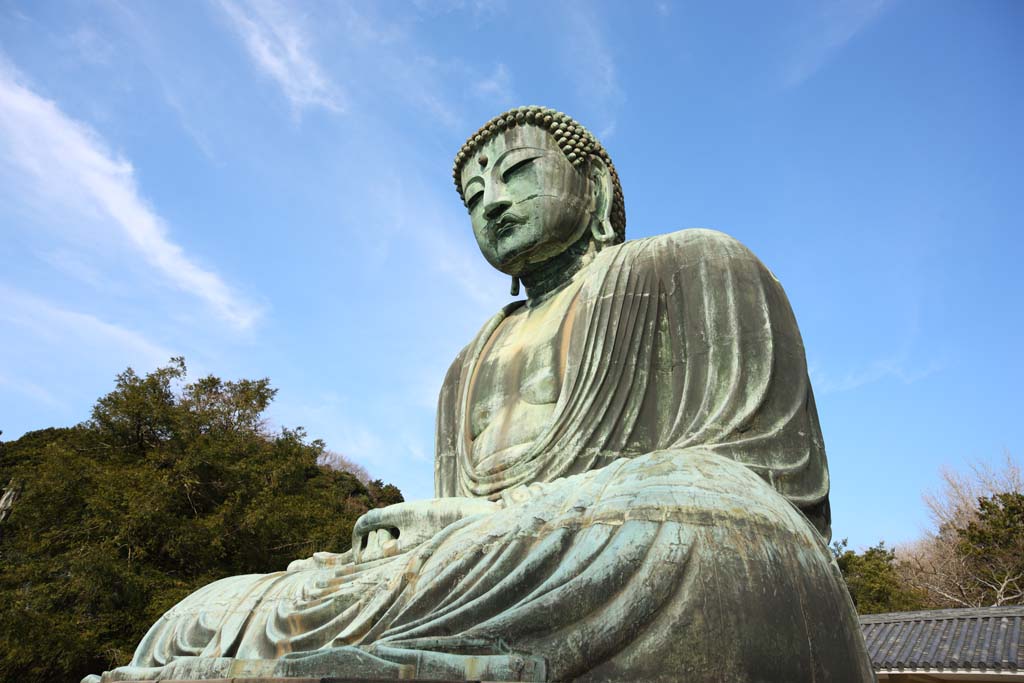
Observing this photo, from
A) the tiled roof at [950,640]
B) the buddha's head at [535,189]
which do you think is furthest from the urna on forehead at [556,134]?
the tiled roof at [950,640]

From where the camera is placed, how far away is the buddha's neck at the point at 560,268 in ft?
19.6

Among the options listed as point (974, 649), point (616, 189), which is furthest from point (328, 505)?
point (616, 189)

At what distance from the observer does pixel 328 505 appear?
58.0 feet

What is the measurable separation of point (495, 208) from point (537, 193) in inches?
12.0

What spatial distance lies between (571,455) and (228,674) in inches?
78.7

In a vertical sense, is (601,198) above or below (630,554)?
above

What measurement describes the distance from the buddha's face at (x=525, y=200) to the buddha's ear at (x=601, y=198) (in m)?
0.07

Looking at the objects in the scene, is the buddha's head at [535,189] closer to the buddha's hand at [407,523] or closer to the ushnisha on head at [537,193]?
the ushnisha on head at [537,193]

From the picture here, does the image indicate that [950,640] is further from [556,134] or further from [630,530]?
[630,530]

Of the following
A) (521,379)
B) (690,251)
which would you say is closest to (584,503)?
(521,379)

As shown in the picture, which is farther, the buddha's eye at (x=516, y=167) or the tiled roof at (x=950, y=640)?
the tiled roof at (x=950, y=640)

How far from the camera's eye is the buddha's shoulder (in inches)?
197

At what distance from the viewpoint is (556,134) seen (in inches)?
236

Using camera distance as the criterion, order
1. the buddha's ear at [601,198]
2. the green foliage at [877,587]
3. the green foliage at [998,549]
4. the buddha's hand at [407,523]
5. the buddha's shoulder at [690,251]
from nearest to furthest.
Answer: the buddha's hand at [407,523], the buddha's shoulder at [690,251], the buddha's ear at [601,198], the green foliage at [998,549], the green foliage at [877,587]
